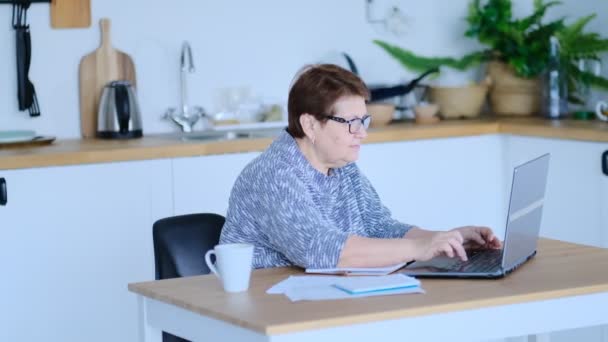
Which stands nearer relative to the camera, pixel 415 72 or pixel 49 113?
pixel 49 113

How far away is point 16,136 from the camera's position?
3982 mm

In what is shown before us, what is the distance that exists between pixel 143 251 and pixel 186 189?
263mm

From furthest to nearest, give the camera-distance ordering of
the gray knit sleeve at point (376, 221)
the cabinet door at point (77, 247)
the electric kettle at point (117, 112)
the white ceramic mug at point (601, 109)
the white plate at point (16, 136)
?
A: the white ceramic mug at point (601, 109) → the electric kettle at point (117, 112) → the white plate at point (16, 136) → the cabinet door at point (77, 247) → the gray knit sleeve at point (376, 221)

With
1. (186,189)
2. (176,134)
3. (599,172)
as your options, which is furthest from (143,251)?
(599,172)

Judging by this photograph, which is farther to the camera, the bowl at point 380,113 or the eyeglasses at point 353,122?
the bowl at point 380,113

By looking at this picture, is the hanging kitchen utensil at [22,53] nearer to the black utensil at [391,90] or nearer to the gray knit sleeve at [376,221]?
the black utensil at [391,90]

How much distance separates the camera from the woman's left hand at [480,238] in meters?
2.74

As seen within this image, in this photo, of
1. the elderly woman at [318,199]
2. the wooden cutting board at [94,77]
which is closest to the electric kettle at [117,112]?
the wooden cutting board at [94,77]

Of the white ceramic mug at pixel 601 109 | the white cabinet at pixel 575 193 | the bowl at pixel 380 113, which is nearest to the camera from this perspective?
the white cabinet at pixel 575 193

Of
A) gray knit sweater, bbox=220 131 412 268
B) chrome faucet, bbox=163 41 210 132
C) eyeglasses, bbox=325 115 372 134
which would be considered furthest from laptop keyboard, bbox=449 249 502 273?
chrome faucet, bbox=163 41 210 132

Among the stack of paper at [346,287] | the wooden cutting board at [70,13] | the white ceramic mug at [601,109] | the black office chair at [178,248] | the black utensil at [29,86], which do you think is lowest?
the black office chair at [178,248]

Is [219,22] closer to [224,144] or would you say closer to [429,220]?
[224,144]

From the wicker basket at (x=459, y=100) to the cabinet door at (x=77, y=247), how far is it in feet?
4.86

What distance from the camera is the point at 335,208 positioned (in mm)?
2863
